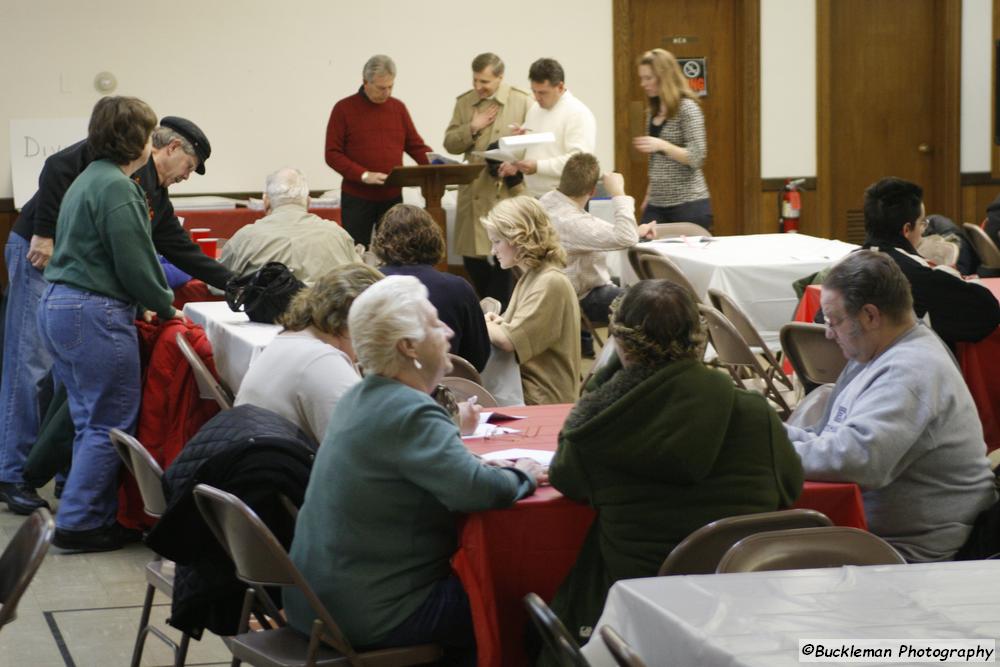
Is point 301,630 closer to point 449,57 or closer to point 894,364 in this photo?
point 894,364

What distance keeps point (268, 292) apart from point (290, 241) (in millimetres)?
705

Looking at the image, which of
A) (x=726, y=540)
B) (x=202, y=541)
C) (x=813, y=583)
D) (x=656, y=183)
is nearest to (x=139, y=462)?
(x=202, y=541)

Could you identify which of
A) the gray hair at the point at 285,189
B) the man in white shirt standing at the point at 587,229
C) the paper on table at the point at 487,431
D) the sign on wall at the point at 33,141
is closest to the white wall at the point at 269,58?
the sign on wall at the point at 33,141

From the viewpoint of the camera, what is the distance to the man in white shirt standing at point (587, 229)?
6.74 meters

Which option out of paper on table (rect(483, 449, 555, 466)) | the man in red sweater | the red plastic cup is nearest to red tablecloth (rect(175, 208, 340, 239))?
the man in red sweater

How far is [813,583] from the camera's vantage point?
2.38m

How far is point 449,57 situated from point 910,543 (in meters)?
8.08

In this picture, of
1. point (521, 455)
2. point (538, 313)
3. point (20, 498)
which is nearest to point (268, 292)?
point (538, 313)

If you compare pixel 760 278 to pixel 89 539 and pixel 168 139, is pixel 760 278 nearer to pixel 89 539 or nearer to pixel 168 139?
pixel 168 139

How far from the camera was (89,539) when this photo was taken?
16.6ft

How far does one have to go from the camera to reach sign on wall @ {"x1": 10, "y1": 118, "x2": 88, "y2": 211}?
980cm

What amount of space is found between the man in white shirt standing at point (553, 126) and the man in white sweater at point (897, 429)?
5197 millimetres

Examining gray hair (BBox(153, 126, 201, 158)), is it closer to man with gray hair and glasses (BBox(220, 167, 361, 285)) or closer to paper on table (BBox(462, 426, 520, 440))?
man with gray hair and glasses (BBox(220, 167, 361, 285))

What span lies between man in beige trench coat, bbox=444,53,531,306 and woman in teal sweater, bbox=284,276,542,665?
5945 millimetres
